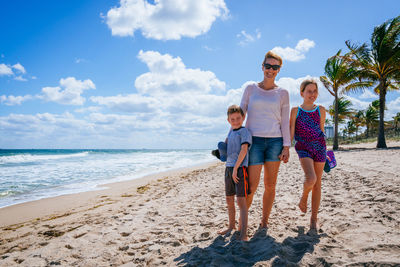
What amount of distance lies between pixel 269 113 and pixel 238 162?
67cm

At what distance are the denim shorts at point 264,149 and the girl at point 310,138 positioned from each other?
14.2 inches

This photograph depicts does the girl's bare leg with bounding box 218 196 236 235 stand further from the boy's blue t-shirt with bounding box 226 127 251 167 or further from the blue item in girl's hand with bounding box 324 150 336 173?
the blue item in girl's hand with bounding box 324 150 336 173

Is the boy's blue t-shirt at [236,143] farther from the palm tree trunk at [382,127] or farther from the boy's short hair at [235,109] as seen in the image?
the palm tree trunk at [382,127]

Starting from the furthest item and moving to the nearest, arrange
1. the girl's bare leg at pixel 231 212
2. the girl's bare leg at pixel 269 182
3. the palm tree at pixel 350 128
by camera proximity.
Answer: the palm tree at pixel 350 128
the girl's bare leg at pixel 231 212
the girl's bare leg at pixel 269 182

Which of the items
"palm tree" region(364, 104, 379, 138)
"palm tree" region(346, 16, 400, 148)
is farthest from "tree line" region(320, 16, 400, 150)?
"palm tree" region(364, 104, 379, 138)

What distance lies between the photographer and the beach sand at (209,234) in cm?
219

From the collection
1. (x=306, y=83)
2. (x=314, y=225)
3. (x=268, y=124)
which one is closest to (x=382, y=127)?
(x=306, y=83)

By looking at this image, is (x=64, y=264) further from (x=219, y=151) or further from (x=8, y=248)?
(x=219, y=151)

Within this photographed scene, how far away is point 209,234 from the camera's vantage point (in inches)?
117

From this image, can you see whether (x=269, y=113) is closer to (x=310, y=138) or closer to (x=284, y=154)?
(x=284, y=154)

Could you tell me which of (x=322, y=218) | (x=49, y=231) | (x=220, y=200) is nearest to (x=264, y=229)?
(x=322, y=218)

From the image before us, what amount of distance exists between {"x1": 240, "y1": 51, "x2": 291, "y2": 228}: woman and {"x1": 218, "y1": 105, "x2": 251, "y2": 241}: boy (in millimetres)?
110

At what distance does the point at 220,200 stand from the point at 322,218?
211 cm

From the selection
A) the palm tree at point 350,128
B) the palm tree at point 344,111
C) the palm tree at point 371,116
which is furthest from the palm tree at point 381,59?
the palm tree at point 350,128
